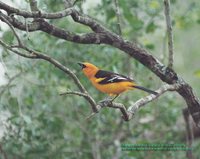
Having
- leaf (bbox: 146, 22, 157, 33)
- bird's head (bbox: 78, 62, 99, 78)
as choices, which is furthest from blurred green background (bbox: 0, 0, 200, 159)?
bird's head (bbox: 78, 62, 99, 78)

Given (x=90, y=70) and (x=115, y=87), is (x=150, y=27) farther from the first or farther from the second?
(x=115, y=87)

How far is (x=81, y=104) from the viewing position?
583cm

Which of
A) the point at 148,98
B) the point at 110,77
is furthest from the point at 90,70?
the point at 148,98

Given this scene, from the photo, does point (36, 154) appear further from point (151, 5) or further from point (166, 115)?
point (151, 5)

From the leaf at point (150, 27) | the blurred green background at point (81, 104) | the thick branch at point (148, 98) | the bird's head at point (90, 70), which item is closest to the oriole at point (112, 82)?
the bird's head at point (90, 70)

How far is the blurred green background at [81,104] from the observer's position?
5211 mm

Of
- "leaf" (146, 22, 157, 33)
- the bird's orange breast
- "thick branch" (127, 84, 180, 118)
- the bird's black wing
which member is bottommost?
"thick branch" (127, 84, 180, 118)

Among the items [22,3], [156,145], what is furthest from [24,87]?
[156,145]

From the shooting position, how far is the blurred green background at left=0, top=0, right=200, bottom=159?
5.21m

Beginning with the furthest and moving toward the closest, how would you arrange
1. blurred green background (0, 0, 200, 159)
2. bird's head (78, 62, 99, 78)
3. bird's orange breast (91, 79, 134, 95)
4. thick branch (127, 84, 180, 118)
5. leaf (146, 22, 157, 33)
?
leaf (146, 22, 157, 33) → blurred green background (0, 0, 200, 159) → bird's head (78, 62, 99, 78) → bird's orange breast (91, 79, 134, 95) → thick branch (127, 84, 180, 118)

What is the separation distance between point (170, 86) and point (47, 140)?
1.93 m

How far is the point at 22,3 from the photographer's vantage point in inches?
196

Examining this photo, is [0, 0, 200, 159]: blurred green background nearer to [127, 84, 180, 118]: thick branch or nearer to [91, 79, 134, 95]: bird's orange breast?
[91, 79, 134, 95]: bird's orange breast

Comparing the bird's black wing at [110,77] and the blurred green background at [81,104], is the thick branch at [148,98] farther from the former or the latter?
the blurred green background at [81,104]
